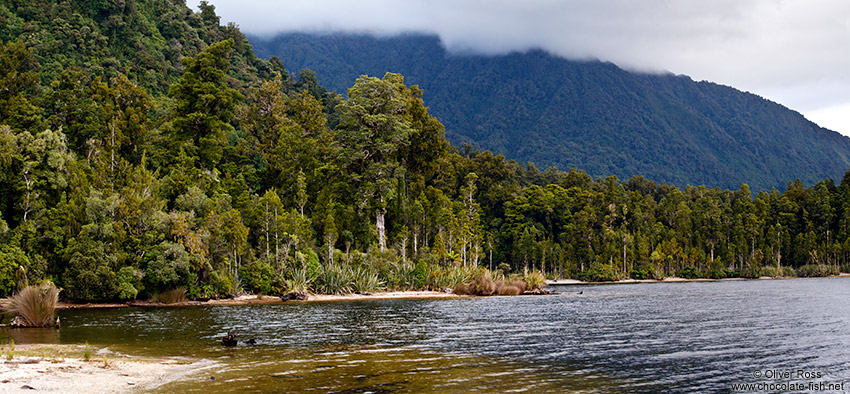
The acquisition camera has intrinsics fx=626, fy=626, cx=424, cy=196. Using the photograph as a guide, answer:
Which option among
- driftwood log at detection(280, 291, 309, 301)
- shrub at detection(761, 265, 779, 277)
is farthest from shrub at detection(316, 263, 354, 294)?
shrub at detection(761, 265, 779, 277)

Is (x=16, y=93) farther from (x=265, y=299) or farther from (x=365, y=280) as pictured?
(x=365, y=280)

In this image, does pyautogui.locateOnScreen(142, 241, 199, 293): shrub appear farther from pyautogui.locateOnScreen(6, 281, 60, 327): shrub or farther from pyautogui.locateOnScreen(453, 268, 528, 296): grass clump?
pyautogui.locateOnScreen(453, 268, 528, 296): grass clump

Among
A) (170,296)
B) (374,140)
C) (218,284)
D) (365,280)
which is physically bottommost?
(170,296)

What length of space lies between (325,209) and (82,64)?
5634 centimetres

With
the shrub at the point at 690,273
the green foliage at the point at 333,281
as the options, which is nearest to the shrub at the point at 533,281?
the green foliage at the point at 333,281

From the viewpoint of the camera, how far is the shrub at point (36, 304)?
87.7 ft

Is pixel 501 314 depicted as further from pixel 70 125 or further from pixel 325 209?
pixel 70 125

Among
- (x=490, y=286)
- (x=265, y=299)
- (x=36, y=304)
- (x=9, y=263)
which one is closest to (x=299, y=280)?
(x=265, y=299)

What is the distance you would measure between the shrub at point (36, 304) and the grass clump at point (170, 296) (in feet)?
62.2

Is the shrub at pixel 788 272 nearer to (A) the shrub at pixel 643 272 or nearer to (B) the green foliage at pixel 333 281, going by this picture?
(A) the shrub at pixel 643 272

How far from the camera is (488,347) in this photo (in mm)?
23609

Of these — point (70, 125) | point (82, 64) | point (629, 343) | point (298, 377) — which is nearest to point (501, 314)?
point (629, 343)

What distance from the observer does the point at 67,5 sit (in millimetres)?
104625

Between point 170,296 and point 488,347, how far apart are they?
1243 inches
